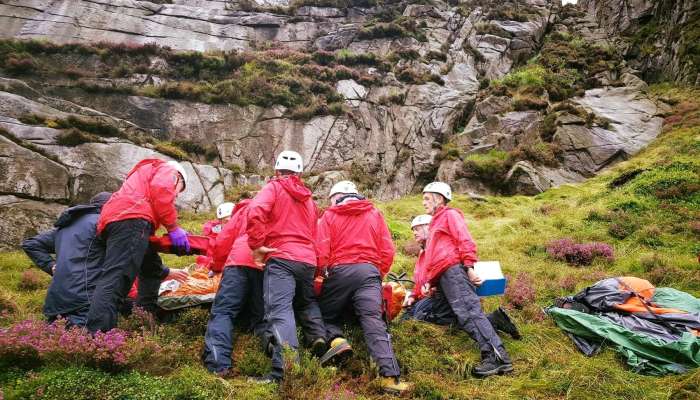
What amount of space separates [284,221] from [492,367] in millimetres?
3264

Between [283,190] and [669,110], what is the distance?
79.9 ft

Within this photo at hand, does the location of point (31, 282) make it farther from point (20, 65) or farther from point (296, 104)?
point (296, 104)

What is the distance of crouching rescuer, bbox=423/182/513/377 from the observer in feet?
16.8

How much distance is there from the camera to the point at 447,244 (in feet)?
19.7

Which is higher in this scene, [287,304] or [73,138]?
[73,138]

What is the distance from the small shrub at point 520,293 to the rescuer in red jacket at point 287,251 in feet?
14.4

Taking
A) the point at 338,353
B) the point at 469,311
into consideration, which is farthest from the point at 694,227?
the point at 338,353

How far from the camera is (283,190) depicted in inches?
214

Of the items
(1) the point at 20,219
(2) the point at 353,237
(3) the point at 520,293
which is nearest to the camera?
(2) the point at 353,237

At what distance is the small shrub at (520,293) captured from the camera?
7.60 metres

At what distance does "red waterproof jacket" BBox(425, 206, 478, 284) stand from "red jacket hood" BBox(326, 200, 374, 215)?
1.21 m

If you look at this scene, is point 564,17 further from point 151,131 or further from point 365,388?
point 365,388

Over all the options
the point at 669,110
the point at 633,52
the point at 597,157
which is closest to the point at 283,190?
the point at 597,157

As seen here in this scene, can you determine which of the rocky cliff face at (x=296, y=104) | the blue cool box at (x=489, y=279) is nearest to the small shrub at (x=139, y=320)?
the blue cool box at (x=489, y=279)
